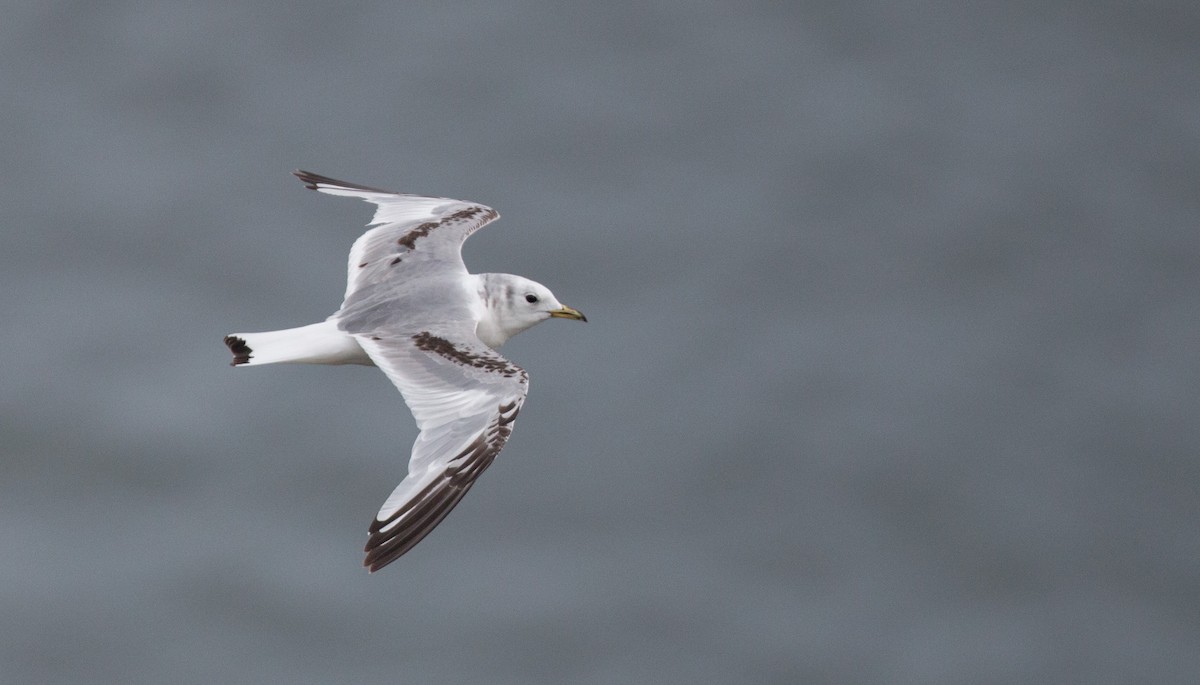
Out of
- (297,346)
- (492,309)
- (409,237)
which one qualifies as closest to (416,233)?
(409,237)

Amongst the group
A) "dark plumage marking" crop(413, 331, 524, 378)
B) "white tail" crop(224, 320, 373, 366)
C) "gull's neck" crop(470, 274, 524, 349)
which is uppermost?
"gull's neck" crop(470, 274, 524, 349)

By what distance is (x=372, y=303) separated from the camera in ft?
30.7

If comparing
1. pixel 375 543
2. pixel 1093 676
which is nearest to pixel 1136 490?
pixel 1093 676

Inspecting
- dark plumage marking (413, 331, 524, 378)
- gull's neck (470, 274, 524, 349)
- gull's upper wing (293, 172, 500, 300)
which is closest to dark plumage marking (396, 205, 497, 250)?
gull's upper wing (293, 172, 500, 300)

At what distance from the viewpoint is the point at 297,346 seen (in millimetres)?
8773

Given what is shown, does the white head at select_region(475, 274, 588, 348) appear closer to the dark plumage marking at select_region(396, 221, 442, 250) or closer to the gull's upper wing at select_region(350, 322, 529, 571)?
the gull's upper wing at select_region(350, 322, 529, 571)

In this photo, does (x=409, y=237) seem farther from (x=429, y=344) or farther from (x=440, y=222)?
(x=429, y=344)

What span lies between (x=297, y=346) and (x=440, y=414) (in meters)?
1.00

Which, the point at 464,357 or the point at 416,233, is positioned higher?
the point at 416,233

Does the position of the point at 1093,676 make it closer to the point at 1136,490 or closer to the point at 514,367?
the point at 1136,490

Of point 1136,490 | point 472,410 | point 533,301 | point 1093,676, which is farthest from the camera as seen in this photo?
point 1136,490

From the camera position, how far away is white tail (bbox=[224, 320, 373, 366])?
870 centimetres

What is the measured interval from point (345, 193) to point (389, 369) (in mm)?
3006

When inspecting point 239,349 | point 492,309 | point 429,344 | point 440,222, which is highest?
point 440,222
